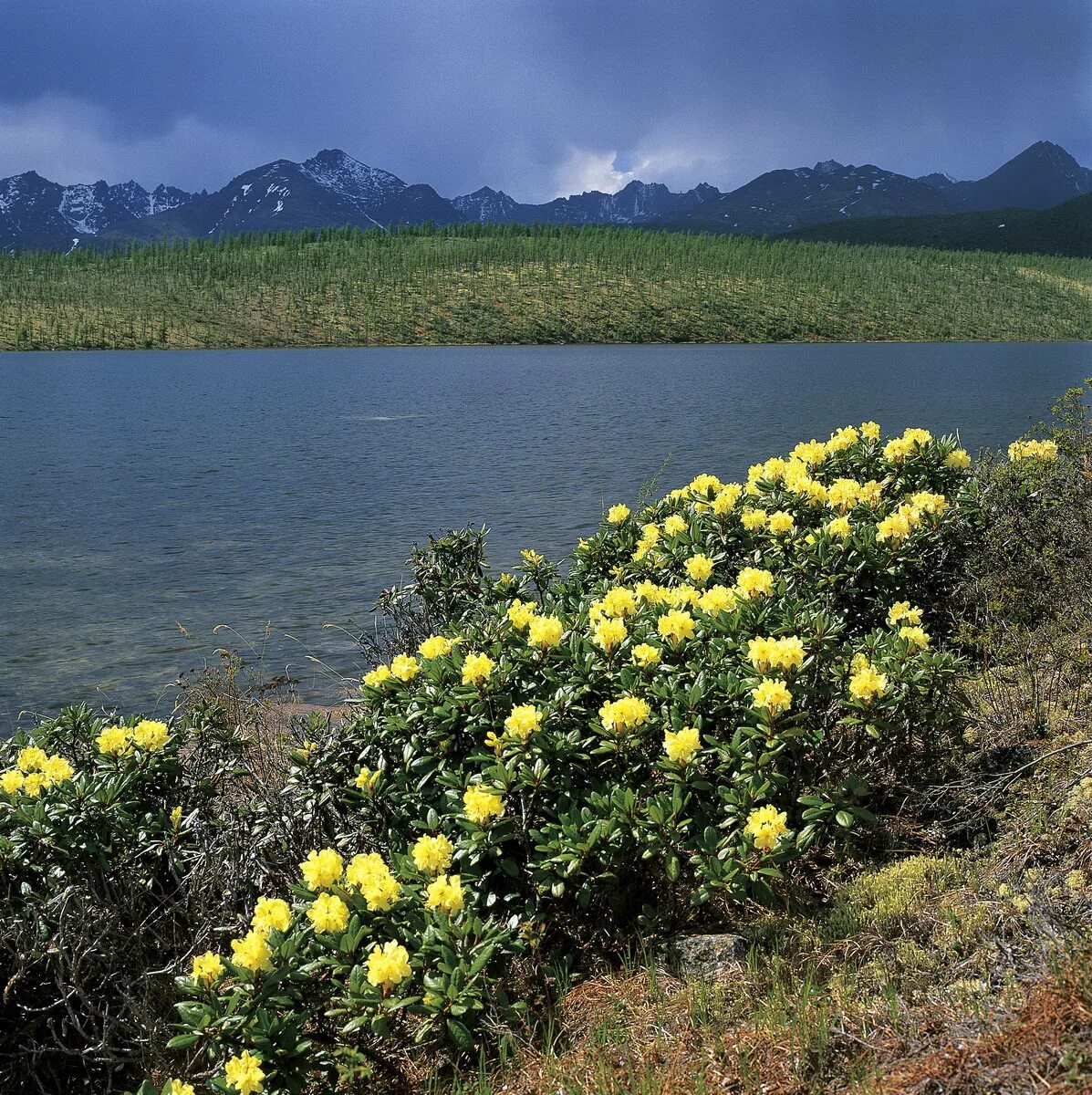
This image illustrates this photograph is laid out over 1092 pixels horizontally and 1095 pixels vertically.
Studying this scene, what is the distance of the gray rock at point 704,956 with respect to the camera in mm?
3318

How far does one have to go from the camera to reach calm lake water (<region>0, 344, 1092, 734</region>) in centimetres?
1077

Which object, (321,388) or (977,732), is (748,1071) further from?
(321,388)

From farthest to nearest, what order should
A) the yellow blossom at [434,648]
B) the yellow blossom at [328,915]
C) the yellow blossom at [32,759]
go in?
the yellow blossom at [434,648]
the yellow blossom at [32,759]
the yellow blossom at [328,915]

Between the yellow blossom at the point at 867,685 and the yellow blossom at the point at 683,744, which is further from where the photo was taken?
the yellow blossom at the point at 867,685

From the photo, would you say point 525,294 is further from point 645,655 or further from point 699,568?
point 645,655

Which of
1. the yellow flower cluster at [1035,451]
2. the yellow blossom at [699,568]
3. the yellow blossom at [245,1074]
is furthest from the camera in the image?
the yellow flower cluster at [1035,451]

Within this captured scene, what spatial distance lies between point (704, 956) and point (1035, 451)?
5.28 meters

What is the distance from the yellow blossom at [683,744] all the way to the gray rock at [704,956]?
0.68 meters

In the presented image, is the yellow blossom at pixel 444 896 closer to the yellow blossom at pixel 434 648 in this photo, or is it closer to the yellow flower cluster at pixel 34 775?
the yellow blossom at pixel 434 648

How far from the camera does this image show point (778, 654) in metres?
3.91

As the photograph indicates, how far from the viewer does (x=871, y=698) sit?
399 centimetres

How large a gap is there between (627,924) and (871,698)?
1439 mm

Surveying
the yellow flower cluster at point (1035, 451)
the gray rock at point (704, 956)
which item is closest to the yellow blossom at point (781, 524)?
the yellow flower cluster at point (1035, 451)

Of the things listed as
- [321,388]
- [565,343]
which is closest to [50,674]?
[321,388]
